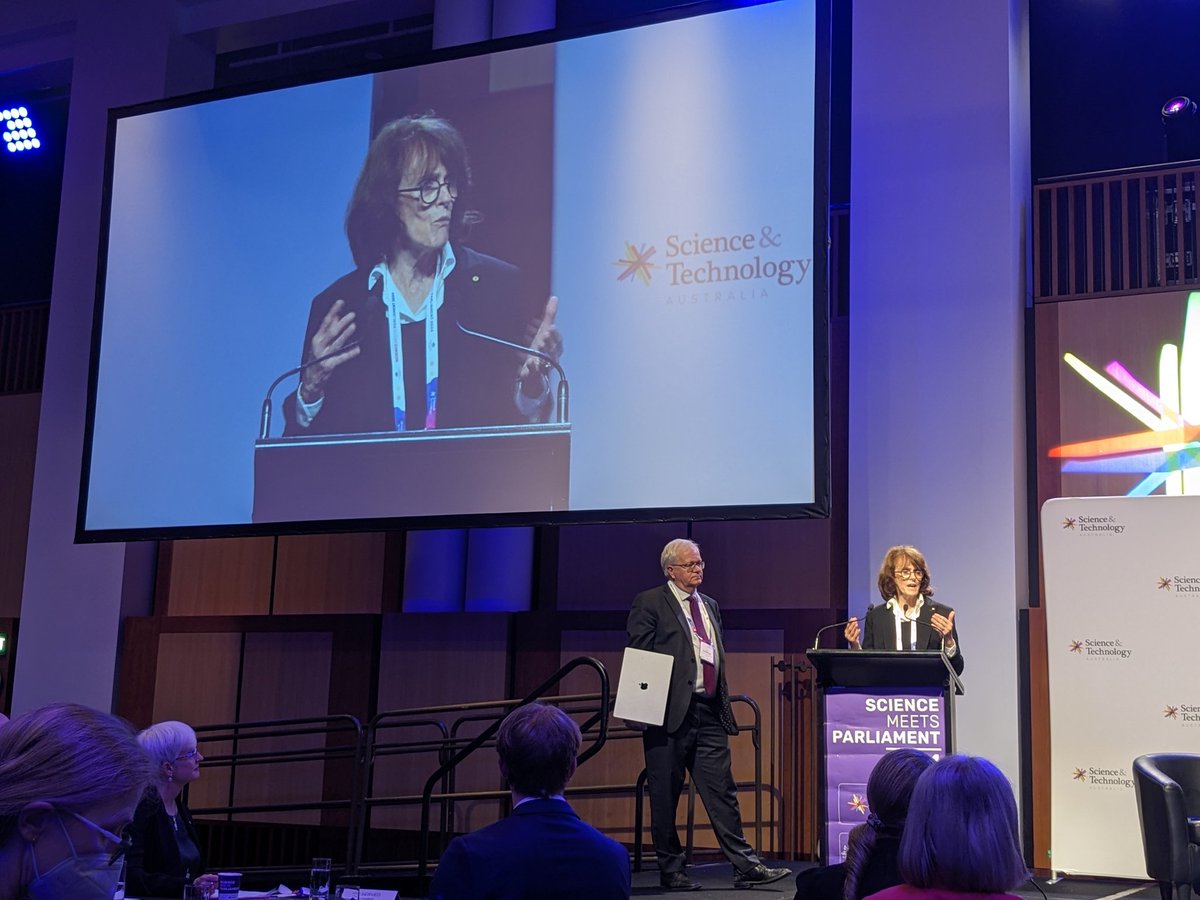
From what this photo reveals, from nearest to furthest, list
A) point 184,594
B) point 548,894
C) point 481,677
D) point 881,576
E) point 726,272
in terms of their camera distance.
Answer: point 548,894
point 881,576
point 726,272
point 481,677
point 184,594

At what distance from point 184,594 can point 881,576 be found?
5.08 metres

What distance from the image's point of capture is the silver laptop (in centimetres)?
521

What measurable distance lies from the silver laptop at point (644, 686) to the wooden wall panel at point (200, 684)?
3.89 m

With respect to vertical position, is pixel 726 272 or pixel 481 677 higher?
pixel 726 272

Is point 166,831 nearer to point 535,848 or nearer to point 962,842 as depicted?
point 535,848

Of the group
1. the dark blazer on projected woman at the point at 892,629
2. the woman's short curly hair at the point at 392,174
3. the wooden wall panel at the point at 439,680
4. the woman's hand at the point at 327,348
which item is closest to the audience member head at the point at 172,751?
the dark blazer on projected woman at the point at 892,629

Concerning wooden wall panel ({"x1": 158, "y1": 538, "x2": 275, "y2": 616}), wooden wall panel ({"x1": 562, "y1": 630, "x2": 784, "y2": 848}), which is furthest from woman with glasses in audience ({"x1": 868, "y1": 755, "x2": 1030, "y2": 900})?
wooden wall panel ({"x1": 158, "y1": 538, "x2": 275, "y2": 616})

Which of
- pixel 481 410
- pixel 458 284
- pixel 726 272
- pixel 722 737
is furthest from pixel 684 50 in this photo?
pixel 722 737

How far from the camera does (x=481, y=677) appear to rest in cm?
762

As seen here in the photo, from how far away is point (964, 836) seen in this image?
6.46 feet

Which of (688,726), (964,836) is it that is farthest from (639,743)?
(964,836)

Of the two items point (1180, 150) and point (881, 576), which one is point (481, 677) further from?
point (1180, 150)

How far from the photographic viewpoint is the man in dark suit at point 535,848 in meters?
2.36

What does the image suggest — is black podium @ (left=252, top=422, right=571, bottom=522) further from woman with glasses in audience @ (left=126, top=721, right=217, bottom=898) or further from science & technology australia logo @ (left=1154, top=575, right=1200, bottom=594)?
science & technology australia logo @ (left=1154, top=575, right=1200, bottom=594)
